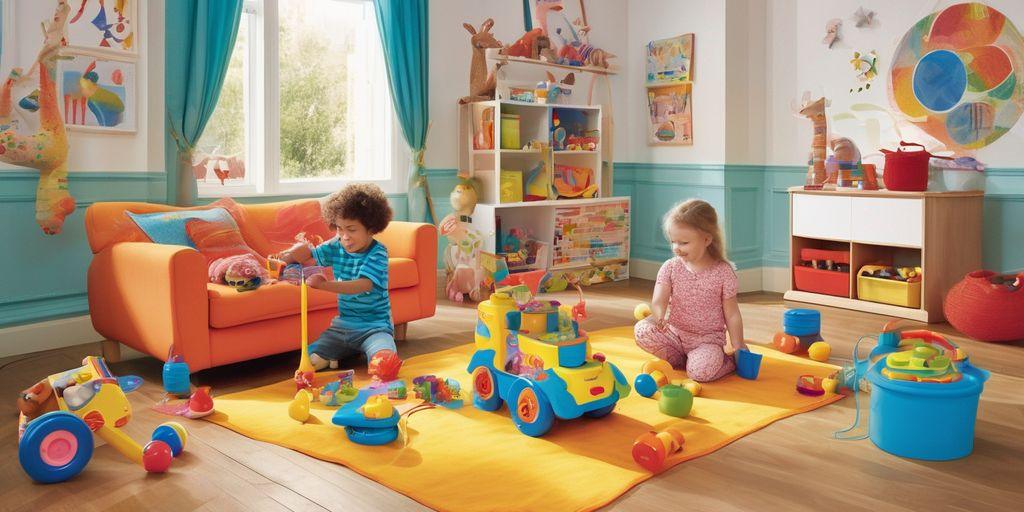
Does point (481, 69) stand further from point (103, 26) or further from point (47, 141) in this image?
point (47, 141)

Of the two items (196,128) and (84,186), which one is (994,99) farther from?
(84,186)

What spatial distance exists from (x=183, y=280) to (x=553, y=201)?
129 inches

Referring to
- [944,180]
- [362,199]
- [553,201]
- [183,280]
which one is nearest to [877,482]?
[362,199]

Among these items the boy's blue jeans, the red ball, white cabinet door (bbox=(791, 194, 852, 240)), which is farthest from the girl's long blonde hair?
the red ball

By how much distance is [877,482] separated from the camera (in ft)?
8.01

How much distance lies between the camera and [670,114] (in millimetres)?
6547

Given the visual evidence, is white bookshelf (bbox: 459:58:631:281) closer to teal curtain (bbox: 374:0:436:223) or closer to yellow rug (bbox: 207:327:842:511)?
teal curtain (bbox: 374:0:436:223)

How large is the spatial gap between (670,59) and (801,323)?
3.03 metres

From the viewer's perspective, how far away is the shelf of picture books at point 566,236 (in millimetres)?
6117

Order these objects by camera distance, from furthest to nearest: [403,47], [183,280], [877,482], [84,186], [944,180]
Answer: [403,47], [944,180], [84,186], [183,280], [877,482]

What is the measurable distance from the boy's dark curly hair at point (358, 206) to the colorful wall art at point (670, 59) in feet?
11.5

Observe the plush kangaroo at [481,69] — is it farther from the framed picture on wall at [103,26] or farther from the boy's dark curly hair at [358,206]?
the boy's dark curly hair at [358,206]

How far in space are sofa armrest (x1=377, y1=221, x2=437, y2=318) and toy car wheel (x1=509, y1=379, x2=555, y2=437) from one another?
1609 mm

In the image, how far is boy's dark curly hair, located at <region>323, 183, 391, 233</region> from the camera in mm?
3576
